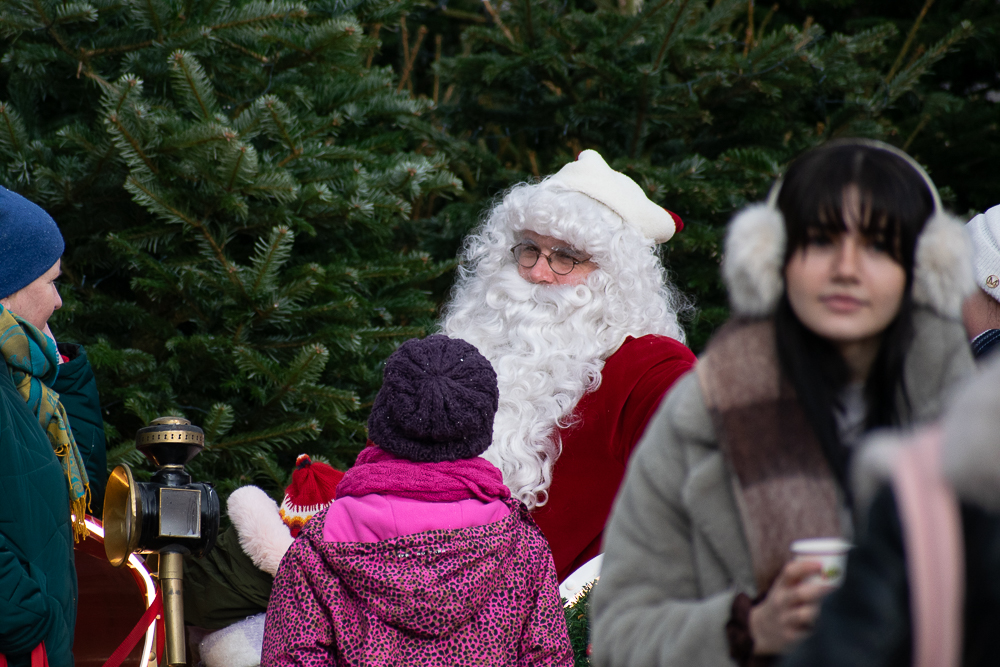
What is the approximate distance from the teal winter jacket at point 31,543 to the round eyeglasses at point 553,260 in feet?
5.89

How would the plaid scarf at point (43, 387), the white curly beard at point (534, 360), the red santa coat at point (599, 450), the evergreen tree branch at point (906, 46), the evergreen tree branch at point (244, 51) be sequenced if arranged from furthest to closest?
the evergreen tree branch at point (906, 46) < the evergreen tree branch at point (244, 51) < the white curly beard at point (534, 360) < the red santa coat at point (599, 450) < the plaid scarf at point (43, 387)

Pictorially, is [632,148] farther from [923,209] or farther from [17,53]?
[923,209]

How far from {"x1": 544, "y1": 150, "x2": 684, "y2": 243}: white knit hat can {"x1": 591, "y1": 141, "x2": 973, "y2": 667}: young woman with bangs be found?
2272 mm

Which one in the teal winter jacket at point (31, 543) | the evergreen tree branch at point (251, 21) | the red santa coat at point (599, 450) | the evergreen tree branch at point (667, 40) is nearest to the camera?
the teal winter jacket at point (31, 543)

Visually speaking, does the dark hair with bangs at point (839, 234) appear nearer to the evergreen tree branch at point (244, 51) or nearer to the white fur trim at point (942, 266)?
the white fur trim at point (942, 266)

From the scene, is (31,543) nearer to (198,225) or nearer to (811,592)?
(198,225)

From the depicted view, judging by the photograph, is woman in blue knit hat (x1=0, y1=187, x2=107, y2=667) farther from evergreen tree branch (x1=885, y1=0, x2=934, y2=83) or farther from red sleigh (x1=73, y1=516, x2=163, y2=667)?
evergreen tree branch (x1=885, y1=0, x2=934, y2=83)

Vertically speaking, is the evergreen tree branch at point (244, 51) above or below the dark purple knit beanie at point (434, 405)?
above

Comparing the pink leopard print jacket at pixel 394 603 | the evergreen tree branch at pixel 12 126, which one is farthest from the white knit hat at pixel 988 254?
the evergreen tree branch at pixel 12 126

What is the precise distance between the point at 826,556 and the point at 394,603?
1415 millimetres

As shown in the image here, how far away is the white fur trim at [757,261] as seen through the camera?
138 centimetres

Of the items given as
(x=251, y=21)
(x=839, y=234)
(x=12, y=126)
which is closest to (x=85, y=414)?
(x=12, y=126)

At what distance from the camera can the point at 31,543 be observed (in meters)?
2.40

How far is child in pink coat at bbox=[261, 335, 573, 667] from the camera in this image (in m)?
2.35
